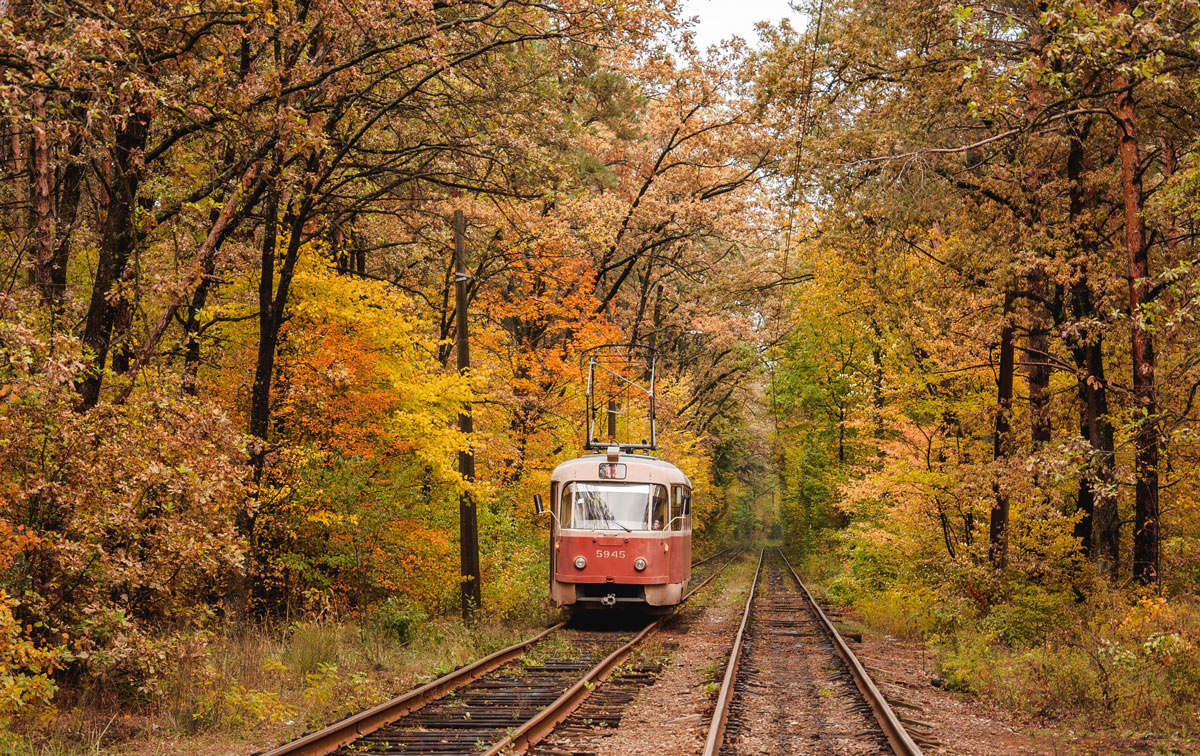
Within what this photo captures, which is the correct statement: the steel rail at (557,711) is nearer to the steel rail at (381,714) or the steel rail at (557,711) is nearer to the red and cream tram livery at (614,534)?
the steel rail at (381,714)

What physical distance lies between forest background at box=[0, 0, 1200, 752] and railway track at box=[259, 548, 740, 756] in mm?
958

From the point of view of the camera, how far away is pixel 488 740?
8273mm

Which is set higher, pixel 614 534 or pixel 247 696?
pixel 614 534

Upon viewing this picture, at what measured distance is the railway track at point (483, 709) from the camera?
7.95 meters

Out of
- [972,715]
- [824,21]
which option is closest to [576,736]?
[972,715]

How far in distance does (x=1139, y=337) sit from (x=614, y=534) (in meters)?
8.90

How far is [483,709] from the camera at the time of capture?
9820 millimetres

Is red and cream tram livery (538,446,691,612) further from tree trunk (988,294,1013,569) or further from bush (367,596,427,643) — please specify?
tree trunk (988,294,1013,569)

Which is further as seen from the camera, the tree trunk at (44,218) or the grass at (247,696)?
the tree trunk at (44,218)

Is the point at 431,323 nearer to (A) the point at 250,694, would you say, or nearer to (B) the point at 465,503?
(B) the point at 465,503

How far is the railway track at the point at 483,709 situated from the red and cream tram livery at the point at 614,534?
2.42 meters

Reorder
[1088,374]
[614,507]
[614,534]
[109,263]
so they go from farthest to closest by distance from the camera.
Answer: [614,507] < [614,534] < [1088,374] < [109,263]

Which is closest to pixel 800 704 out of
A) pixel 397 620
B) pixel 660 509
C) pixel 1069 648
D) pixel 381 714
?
pixel 1069 648

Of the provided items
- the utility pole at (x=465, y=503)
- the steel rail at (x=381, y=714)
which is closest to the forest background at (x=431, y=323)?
the utility pole at (x=465, y=503)
